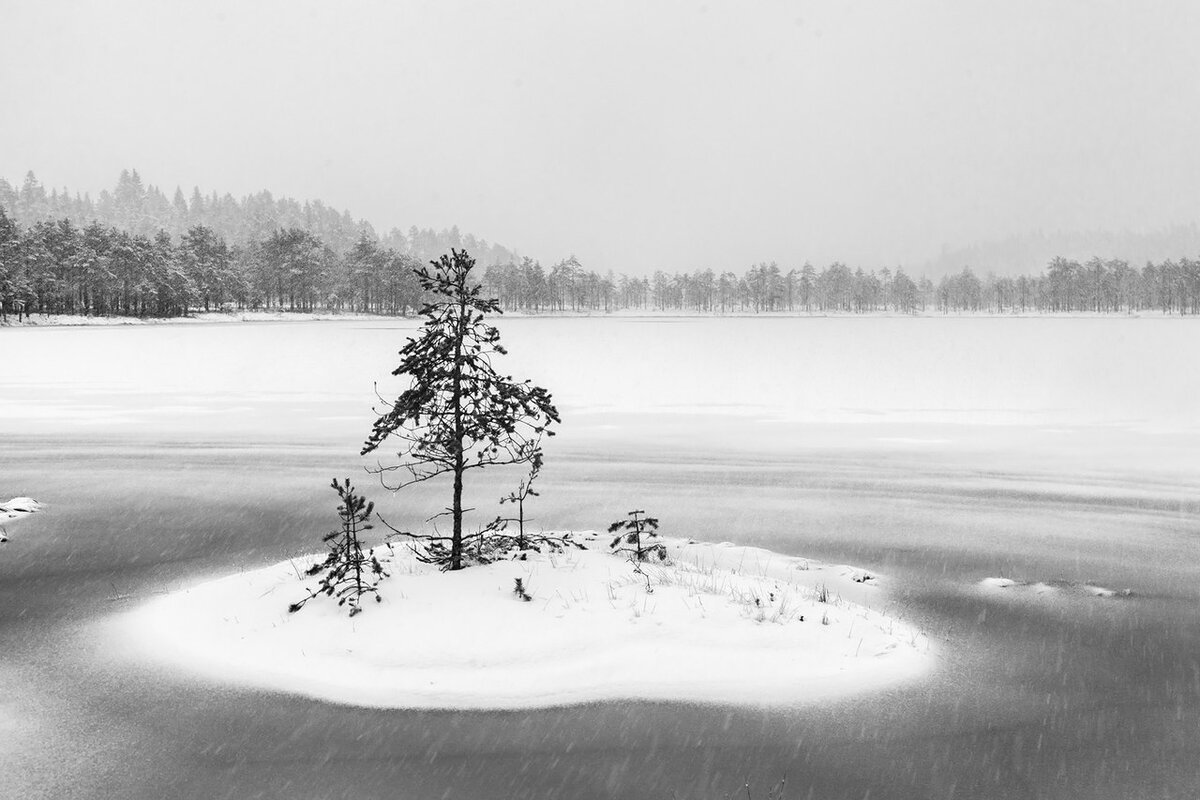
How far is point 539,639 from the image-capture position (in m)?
8.91

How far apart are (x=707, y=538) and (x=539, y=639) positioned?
5.64 metres

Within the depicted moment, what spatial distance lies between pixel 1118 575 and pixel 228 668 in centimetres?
1151

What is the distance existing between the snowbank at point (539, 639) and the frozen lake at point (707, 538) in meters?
0.38

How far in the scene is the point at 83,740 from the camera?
714 cm

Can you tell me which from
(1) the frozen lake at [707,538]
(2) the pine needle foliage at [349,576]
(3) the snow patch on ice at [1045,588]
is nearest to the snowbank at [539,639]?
(2) the pine needle foliage at [349,576]

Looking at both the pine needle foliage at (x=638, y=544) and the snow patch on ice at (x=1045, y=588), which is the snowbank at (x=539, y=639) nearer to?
the pine needle foliage at (x=638, y=544)

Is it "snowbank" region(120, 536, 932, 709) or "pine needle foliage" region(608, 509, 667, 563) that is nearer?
"snowbank" region(120, 536, 932, 709)

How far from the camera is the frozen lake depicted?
6734mm

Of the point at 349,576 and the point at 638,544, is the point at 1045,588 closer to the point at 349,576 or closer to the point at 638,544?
the point at 638,544

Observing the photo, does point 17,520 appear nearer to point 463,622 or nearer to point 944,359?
point 463,622

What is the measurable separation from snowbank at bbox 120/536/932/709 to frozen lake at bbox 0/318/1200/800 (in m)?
0.38

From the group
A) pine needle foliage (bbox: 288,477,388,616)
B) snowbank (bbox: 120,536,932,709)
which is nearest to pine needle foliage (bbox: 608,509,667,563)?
snowbank (bbox: 120,536,932,709)

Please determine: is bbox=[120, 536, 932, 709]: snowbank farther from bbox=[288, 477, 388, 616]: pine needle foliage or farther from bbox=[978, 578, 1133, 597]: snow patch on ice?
bbox=[978, 578, 1133, 597]: snow patch on ice

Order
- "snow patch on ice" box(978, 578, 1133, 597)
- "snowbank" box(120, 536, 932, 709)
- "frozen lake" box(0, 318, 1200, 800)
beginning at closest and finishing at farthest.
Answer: "frozen lake" box(0, 318, 1200, 800) → "snowbank" box(120, 536, 932, 709) → "snow patch on ice" box(978, 578, 1133, 597)
